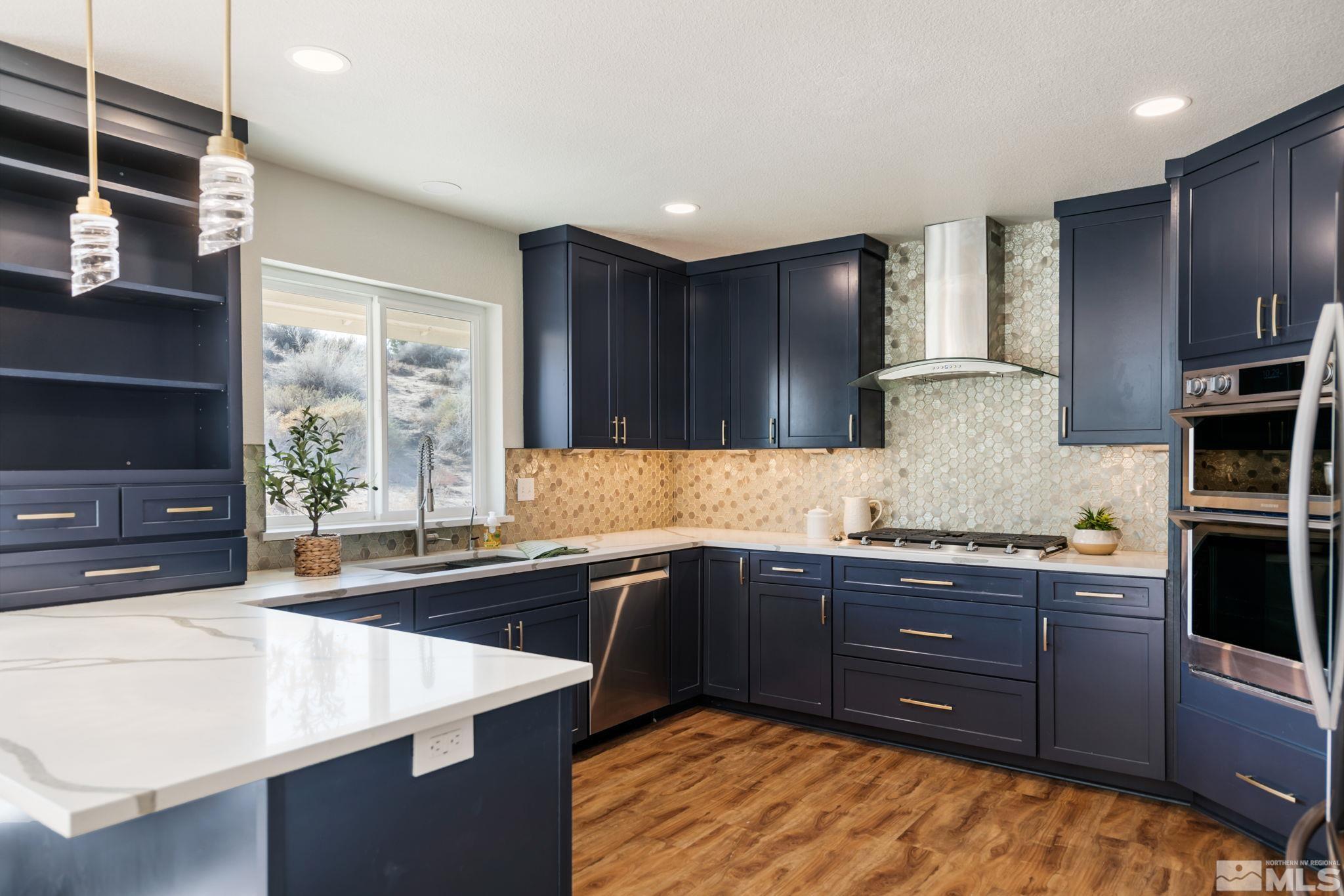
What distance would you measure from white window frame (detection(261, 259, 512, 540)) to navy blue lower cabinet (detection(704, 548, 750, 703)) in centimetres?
109

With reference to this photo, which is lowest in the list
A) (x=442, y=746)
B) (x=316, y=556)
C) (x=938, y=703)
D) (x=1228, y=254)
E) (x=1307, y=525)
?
(x=938, y=703)

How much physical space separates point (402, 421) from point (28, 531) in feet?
5.32

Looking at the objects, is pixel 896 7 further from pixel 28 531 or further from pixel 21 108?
pixel 28 531

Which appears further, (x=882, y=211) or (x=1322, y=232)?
(x=882, y=211)

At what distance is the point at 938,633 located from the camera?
372 cm

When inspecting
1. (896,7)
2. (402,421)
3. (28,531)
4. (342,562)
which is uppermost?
(896,7)

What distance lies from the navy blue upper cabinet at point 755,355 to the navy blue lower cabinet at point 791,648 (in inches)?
34.2

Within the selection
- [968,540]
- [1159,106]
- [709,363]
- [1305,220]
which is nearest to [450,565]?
[709,363]

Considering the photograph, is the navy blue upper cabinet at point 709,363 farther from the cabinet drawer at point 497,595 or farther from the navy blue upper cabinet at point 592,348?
the cabinet drawer at point 497,595

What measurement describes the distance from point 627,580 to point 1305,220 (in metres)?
2.89

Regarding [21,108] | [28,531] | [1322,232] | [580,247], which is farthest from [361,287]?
[1322,232]

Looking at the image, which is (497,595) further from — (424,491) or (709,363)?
(709,363)

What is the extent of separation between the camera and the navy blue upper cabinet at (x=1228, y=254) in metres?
2.82

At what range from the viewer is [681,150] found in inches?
124
